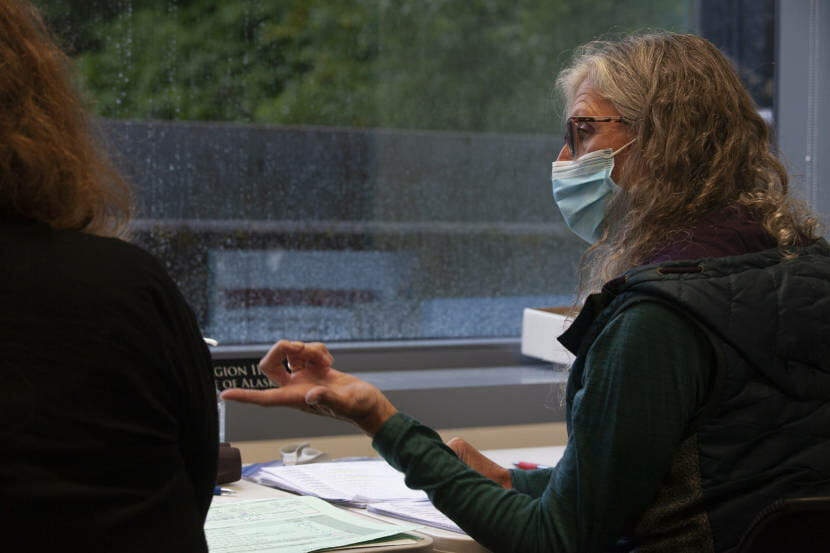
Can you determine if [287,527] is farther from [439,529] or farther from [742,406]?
[742,406]

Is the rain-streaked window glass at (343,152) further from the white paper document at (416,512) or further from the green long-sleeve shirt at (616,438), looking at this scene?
the green long-sleeve shirt at (616,438)

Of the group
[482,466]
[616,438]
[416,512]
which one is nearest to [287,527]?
[416,512]

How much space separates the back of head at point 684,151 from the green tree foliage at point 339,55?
1.36 m

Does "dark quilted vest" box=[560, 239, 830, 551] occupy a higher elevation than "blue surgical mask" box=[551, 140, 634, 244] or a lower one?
lower

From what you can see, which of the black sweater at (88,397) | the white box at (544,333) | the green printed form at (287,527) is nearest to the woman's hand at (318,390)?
the green printed form at (287,527)

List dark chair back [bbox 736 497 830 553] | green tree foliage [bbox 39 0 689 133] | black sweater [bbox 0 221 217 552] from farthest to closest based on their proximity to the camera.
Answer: green tree foliage [bbox 39 0 689 133] < dark chair back [bbox 736 497 830 553] < black sweater [bbox 0 221 217 552]

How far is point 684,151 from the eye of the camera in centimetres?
131

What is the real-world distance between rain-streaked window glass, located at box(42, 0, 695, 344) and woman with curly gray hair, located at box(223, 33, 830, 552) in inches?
55.0

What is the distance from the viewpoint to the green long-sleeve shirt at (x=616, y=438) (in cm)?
108

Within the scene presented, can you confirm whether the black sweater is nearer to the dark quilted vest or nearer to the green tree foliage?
the dark quilted vest

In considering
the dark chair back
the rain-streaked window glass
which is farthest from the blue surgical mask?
the rain-streaked window glass

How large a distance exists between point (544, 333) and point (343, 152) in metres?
0.79

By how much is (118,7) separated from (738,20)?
77.3 inches

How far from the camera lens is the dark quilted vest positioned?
3.57 ft
